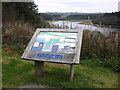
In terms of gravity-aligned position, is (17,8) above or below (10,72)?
above

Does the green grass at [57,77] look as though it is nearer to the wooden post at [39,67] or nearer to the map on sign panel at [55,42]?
the wooden post at [39,67]

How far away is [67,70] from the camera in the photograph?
173 inches

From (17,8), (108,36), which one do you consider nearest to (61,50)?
(108,36)

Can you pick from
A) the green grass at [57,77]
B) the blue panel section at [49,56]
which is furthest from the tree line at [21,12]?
the blue panel section at [49,56]

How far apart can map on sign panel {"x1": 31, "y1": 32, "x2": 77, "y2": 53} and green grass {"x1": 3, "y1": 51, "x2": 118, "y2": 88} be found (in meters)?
0.73

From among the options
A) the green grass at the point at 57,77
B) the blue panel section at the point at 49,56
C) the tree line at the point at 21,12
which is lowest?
the green grass at the point at 57,77

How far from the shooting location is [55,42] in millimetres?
3705

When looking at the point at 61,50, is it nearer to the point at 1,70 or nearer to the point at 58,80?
the point at 58,80

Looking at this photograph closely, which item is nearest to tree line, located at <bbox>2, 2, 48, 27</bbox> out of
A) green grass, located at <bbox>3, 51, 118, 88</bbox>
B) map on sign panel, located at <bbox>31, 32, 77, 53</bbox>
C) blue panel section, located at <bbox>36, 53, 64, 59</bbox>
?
green grass, located at <bbox>3, 51, 118, 88</bbox>

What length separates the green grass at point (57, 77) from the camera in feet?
11.6

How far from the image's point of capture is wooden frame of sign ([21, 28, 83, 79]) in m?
3.37

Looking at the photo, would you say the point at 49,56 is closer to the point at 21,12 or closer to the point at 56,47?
the point at 56,47

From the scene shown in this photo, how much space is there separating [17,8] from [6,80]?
16238mm

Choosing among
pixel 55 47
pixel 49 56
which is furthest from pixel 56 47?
pixel 49 56
